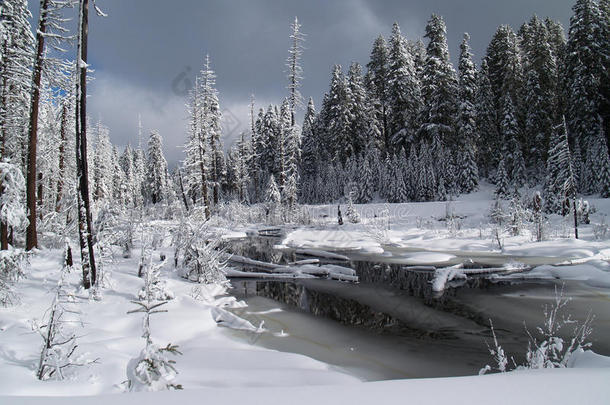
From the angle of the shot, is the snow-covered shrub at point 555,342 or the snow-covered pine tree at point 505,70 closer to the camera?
the snow-covered shrub at point 555,342

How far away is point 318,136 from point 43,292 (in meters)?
42.4

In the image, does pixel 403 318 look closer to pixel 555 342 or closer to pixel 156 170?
pixel 555 342

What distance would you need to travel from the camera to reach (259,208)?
31781 mm

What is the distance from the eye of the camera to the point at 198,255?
9.99m

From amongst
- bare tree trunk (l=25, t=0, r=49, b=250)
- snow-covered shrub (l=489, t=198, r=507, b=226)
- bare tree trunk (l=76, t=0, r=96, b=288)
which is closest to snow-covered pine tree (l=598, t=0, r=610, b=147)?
snow-covered shrub (l=489, t=198, r=507, b=226)

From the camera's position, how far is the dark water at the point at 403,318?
5.30m

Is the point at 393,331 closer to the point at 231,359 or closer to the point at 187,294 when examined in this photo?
Answer: the point at 231,359

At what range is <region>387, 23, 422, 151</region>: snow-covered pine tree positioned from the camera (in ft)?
119

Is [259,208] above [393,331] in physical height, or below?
above

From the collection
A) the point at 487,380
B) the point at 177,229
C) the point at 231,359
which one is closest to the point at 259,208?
the point at 177,229

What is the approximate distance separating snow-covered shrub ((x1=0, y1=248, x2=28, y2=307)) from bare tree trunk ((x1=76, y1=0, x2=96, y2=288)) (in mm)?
1294

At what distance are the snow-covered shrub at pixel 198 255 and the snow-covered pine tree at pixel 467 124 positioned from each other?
24.7m

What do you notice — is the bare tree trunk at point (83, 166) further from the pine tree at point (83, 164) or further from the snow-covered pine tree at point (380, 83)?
the snow-covered pine tree at point (380, 83)

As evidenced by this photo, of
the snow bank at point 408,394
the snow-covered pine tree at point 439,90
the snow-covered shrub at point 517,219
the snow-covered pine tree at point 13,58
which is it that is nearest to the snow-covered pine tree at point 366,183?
the snow-covered pine tree at point 439,90
